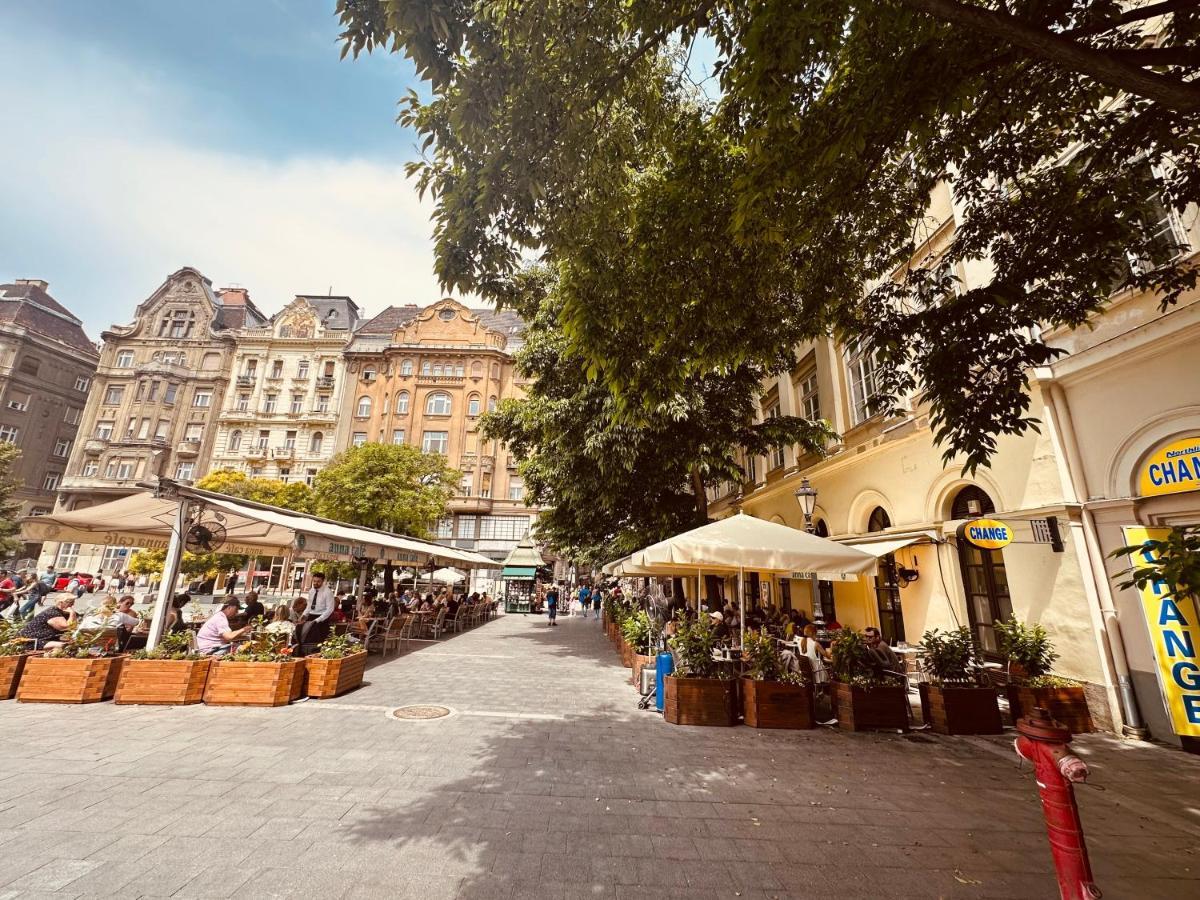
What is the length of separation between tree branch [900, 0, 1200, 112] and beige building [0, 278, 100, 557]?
63.9 meters

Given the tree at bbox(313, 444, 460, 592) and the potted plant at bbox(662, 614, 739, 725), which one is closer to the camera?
the potted plant at bbox(662, 614, 739, 725)

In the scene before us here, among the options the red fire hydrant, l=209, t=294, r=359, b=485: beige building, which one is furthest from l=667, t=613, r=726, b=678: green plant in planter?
l=209, t=294, r=359, b=485: beige building

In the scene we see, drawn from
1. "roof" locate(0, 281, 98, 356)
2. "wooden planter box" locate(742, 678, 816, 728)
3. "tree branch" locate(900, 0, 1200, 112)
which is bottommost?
"wooden planter box" locate(742, 678, 816, 728)

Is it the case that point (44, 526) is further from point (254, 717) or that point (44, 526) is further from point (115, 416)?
point (115, 416)

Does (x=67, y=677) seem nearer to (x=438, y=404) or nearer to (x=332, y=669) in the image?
(x=332, y=669)

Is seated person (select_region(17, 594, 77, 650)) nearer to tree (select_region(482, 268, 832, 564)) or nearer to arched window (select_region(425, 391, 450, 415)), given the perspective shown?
tree (select_region(482, 268, 832, 564))

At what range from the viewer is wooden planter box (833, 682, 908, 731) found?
7.07 meters

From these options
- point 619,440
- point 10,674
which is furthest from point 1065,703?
point 10,674

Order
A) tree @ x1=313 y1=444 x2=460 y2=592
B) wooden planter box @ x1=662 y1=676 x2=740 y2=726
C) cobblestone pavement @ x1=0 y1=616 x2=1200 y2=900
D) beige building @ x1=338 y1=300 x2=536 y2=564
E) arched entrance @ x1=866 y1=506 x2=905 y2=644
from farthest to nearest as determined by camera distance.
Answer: beige building @ x1=338 y1=300 x2=536 y2=564 < tree @ x1=313 y1=444 x2=460 y2=592 < arched entrance @ x1=866 y1=506 x2=905 y2=644 < wooden planter box @ x1=662 y1=676 x2=740 y2=726 < cobblestone pavement @ x1=0 y1=616 x2=1200 y2=900

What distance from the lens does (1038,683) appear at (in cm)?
726

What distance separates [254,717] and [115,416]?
173 ft

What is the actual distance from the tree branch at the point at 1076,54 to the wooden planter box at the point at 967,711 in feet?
22.8

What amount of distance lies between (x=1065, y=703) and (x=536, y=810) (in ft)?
25.0

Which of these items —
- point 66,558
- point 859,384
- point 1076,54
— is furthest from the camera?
point 66,558
